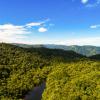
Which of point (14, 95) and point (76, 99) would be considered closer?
point (76, 99)

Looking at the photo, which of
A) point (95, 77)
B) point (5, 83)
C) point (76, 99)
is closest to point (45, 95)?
point (76, 99)

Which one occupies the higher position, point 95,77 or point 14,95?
point 95,77

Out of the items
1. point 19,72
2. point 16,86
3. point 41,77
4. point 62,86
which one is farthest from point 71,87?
point 19,72

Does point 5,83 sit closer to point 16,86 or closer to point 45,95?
point 16,86

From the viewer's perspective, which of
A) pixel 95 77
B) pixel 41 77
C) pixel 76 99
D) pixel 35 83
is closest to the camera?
pixel 76 99

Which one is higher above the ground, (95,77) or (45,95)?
(95,77)

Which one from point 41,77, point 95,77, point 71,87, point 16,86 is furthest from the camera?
point 41,77

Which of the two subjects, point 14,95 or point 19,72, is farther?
point 19,72

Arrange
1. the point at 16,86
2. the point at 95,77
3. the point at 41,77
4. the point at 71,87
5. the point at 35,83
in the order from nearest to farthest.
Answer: the point at 71,87
the point at 95,77
the point at 16,86
the point at 35,83
the point at 41,77

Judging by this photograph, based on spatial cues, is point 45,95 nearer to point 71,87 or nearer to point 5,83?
point 71,87
